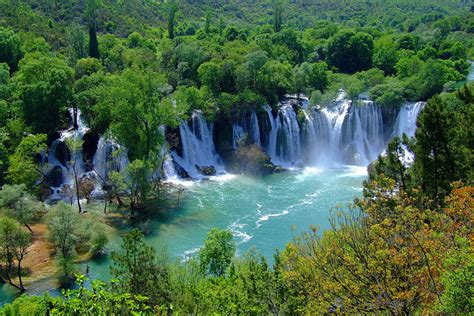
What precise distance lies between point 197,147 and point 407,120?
2171 cm

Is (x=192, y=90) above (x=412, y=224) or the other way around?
above

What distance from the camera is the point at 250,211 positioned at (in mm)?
37469

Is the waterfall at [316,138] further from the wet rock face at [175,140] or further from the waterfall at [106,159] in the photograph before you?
the waterfall at [106,159]

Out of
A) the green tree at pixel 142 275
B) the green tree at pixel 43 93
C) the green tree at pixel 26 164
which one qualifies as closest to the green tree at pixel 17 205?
the green tree at pixel 26 164

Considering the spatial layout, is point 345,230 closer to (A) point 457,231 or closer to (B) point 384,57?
(A) point 457,231

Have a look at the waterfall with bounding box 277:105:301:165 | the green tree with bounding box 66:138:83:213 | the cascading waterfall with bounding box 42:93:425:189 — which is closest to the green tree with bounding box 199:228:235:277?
the green tree with bounding box 66:138:83:213

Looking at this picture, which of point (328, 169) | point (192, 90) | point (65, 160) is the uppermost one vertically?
point (192, 90)

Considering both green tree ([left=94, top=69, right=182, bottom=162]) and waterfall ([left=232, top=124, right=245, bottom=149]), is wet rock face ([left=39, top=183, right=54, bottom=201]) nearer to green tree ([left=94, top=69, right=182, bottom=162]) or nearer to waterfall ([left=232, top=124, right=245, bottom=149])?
green tree ([left=94, top=69, right=182, bottom=162])

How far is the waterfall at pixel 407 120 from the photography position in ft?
163

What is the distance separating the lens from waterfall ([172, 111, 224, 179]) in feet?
147

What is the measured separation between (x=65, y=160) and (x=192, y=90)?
13.1 meters

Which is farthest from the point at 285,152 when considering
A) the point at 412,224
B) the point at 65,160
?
the point at 412,224

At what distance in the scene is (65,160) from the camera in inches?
1609

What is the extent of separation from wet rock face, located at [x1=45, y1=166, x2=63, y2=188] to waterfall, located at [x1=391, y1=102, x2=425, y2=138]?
106 feet
